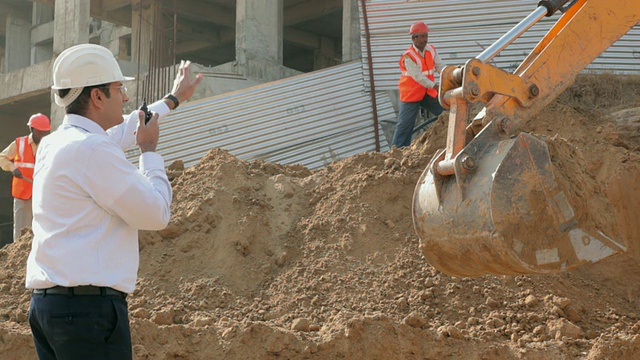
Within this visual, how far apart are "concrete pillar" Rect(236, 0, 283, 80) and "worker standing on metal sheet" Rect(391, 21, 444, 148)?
5871 mm

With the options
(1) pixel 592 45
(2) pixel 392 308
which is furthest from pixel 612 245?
(2) pixel 392 308

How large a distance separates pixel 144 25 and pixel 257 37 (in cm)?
385

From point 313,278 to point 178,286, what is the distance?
3.58 feet

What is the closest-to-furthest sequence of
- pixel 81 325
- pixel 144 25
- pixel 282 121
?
pixel 81 325
pixel 282 121
pixel 144 25

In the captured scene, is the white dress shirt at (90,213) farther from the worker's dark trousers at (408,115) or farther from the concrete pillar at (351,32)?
the concrete pillar at (351,32)

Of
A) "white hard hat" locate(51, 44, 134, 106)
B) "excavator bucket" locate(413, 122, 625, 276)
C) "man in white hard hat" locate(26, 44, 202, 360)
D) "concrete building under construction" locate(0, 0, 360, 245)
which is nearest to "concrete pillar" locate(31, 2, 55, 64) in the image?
"concrete building under construction" locate(0, 0, 360, 245)

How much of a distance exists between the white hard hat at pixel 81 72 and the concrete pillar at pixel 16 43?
21792 millimetres

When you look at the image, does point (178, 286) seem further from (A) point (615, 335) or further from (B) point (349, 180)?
(A) point (615, 335)

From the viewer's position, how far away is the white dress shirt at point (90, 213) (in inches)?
126

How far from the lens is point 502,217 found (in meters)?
4.18

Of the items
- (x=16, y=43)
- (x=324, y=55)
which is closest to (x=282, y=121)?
(x=324, y=55)

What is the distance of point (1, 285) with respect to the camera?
743 centimetres

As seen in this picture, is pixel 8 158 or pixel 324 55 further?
pixel 324 55

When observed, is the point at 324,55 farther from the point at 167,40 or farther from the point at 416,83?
the point at 416,83
